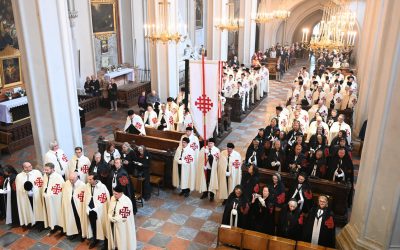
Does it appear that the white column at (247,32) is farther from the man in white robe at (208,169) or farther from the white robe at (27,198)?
the white robe at (27,198)

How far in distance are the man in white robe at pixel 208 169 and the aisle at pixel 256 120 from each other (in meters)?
3.31

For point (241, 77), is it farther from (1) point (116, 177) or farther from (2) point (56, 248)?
(2) point (56, 248)

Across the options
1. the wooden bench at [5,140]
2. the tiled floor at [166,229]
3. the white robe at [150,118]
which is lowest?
the tiled floor at [166,229]

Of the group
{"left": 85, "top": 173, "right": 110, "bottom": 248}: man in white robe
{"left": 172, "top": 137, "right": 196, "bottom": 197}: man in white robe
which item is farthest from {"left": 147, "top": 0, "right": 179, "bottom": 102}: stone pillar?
{"left": 85, "top": 173, "right": 110, "bottom": 248}: man in white robe

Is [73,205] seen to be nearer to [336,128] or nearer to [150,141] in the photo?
[150,141]

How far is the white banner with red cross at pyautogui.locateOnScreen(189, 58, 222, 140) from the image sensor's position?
7.48 meters

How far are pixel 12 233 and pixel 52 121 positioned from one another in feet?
9.58

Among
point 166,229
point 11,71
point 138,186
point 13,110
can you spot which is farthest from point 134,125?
point 11,71

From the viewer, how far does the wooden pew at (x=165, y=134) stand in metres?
11.8

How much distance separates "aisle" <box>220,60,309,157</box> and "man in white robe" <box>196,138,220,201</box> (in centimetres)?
331

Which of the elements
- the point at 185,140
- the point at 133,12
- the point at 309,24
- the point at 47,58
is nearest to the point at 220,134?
the point at 185,140

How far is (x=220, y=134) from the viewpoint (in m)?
13.8

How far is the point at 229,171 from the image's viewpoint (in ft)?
30.1

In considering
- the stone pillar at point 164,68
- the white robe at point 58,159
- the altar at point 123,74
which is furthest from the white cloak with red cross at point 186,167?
the altar at point 123,74
